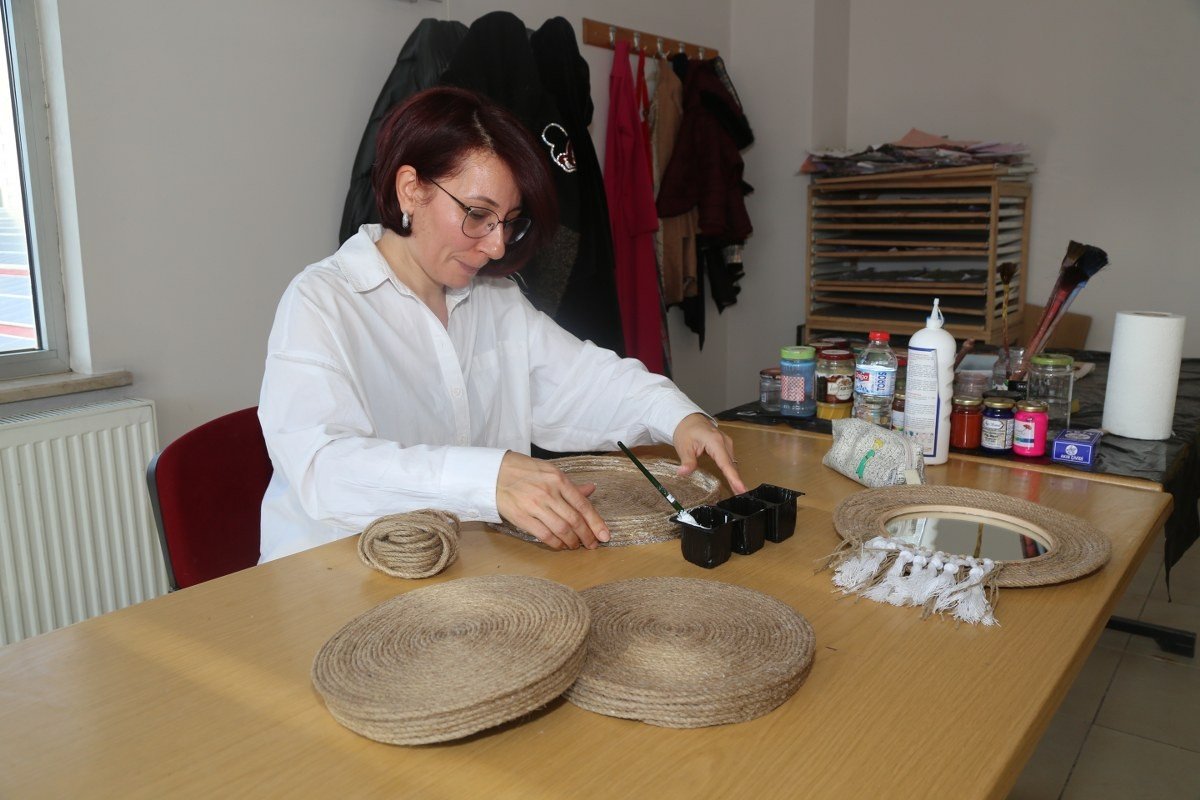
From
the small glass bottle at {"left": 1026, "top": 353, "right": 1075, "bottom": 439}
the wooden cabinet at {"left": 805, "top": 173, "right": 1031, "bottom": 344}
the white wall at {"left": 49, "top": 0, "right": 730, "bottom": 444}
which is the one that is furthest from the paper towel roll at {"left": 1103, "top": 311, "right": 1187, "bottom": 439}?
the white wall at {"left": 49, "top": 0, "right": 730, "bottom": 444}

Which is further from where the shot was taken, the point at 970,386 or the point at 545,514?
the point at 970,386

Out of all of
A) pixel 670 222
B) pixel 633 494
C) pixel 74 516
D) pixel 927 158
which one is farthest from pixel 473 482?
pixel 927 158

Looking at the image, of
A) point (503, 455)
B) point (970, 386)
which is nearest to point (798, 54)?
point (970, 386)

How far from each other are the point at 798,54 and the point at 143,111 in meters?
2.75

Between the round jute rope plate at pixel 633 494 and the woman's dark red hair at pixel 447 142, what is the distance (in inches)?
18.3

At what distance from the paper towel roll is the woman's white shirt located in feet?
2.78

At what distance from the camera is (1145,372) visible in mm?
1790

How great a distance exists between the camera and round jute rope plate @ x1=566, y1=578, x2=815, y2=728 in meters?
0.83

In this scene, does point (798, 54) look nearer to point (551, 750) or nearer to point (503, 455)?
point (503, 455)

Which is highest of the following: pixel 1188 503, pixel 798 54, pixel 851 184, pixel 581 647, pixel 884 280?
pixel 798 54

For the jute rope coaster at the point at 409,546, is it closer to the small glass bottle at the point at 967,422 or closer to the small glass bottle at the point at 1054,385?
the small glass bottle at the point at 967,422

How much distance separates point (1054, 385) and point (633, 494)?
3.34ft

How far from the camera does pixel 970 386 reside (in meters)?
1.99

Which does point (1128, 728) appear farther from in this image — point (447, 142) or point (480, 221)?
point (447, 142)
